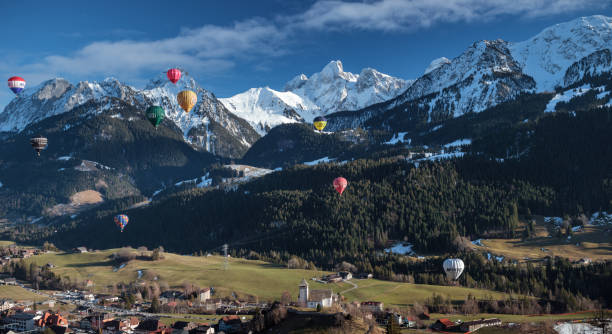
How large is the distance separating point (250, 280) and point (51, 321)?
2414 inches

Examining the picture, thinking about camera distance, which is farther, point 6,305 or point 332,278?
point 332,278

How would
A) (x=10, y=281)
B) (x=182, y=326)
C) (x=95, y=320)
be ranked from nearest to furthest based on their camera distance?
(x=182, y=326) < (x=95, y=320) < (x=10, y=281)

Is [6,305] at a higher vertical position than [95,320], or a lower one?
higher

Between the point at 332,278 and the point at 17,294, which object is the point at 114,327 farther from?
the point at 332,278

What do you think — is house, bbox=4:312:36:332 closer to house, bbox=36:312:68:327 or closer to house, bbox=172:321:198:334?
house, bbox=36:312:68:327

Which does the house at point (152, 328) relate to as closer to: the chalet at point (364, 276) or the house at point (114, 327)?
the house at point (114, 327)

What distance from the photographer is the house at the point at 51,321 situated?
114m

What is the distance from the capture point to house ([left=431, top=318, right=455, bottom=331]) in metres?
101

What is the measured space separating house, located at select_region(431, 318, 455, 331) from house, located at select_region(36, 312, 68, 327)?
233 feet

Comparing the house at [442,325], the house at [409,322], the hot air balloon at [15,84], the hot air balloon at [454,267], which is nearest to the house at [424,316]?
the house at [409,322]

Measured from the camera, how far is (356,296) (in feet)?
466

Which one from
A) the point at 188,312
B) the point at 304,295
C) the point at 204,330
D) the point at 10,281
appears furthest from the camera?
the point at 10,281

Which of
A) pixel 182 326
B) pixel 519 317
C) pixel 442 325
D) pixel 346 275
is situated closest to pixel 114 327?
pixel 182 326

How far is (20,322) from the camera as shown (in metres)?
117
